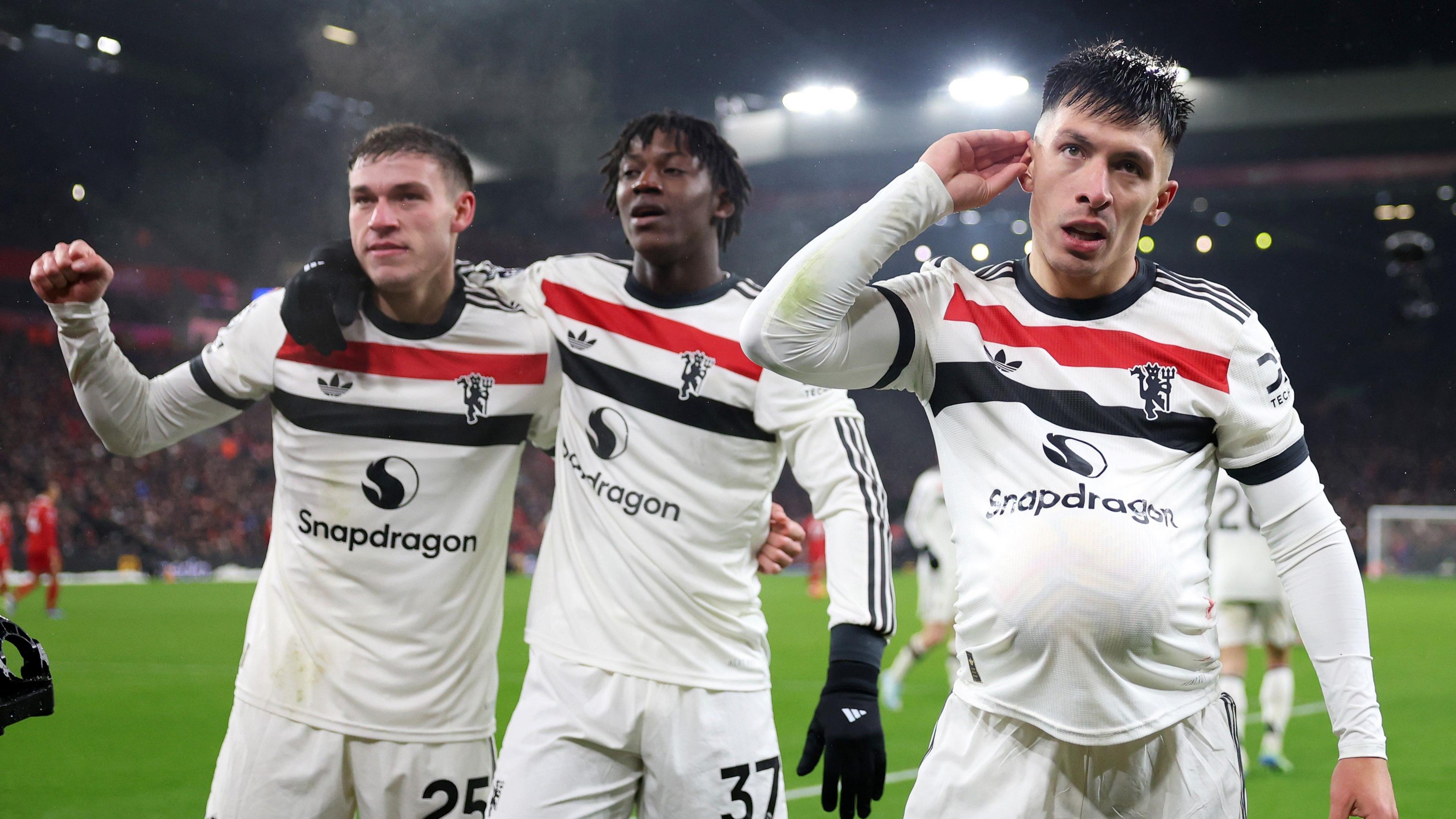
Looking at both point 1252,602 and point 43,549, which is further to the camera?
point 43,549

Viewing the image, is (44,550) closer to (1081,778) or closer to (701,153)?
(701,153)

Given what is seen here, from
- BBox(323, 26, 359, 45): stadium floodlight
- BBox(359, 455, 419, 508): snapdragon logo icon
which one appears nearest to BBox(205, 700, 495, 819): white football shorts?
BBox(359, 455, 419, 508): snapdragon logo icon

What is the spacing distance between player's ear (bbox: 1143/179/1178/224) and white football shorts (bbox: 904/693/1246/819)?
33.5 inches

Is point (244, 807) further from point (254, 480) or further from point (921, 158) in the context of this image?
point (254, 480)

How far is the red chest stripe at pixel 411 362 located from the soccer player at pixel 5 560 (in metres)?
13.5

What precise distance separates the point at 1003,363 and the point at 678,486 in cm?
97

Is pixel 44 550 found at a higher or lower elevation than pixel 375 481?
lower

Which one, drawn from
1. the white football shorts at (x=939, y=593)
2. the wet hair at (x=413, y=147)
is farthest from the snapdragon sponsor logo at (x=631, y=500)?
the white football shorts at (x=939, y=593)

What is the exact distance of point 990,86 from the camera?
Result: 556 cm

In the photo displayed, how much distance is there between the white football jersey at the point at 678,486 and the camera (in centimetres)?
275

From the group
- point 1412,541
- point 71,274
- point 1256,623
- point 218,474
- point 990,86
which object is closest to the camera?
point 71,274

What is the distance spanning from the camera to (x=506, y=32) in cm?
733

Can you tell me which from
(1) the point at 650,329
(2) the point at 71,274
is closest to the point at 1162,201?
(1) the point at 650,329

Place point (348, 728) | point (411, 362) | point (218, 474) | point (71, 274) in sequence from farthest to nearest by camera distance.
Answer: point (218, 474)
point (411, 362)
point (348, 728)
point (71, 274)
